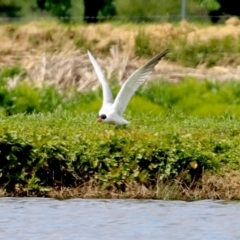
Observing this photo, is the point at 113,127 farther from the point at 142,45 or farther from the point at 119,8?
the point at 119,8

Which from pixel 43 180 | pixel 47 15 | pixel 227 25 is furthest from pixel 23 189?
pixel 47 15

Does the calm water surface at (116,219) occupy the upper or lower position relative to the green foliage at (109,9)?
lower

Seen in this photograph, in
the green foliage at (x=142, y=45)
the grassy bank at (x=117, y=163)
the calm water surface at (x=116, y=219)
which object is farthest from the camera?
the green foliage at (x=142, y=45)

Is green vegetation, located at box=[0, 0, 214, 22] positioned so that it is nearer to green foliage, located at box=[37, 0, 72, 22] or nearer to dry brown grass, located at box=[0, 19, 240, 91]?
green foliage, located at box=[37, 0, 72, 22]

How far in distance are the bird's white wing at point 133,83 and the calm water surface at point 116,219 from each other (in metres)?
2.71

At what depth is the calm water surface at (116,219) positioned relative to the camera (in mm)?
10312

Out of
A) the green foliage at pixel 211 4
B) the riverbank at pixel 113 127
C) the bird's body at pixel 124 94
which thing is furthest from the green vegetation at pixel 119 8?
the bird's body at pixel 124 94

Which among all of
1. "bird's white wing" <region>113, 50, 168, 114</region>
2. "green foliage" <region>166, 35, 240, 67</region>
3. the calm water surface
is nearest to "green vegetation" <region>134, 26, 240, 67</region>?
"green foliage" <region>166, 35, 240, 67</region>

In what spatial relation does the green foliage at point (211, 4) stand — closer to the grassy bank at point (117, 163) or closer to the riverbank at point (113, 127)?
the riverbank at point (113, 127)

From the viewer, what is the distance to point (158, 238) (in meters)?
10.2

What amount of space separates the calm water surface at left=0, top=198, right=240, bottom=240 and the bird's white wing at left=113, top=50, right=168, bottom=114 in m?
2.71

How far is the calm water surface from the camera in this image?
1031 cm

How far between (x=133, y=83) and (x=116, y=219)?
3.51 m

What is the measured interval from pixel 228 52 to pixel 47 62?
3213mm
